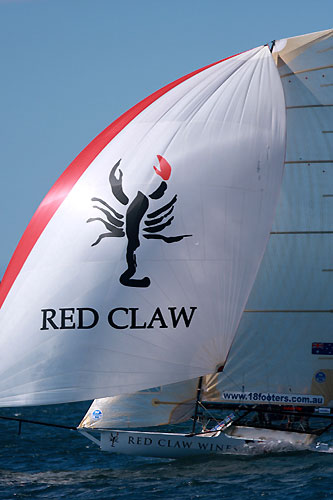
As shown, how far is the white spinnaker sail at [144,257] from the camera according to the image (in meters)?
15.4

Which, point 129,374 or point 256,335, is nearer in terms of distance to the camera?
point 129,374

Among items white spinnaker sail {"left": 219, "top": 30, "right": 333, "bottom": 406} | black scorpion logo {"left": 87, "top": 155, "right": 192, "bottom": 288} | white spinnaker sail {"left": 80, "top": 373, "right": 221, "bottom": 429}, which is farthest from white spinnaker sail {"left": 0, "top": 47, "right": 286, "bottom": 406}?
white spinnaker sail {"left": 80, "top": 373, "right": 221, "bottom": 429}

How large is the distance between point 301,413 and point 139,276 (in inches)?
158

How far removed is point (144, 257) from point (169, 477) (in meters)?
3.77

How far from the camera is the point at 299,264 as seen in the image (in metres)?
17.3

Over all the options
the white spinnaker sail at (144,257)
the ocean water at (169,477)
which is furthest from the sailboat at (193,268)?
the ocean water at (169,477)

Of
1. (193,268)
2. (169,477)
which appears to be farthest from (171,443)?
(193,268)

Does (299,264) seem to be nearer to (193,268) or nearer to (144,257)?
(193,268)

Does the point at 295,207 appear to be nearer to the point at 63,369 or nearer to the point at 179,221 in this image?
the point at 179,221

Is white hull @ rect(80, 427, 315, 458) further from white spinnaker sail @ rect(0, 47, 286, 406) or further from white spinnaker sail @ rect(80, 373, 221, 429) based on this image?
white spinnaker sail @ rect(0, 47, 286, 406)

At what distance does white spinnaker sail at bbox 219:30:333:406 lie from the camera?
17.3 metres

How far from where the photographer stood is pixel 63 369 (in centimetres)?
1533

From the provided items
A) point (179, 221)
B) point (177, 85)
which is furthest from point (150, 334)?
point (177, 85)

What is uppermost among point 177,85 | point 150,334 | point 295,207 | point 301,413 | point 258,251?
point 177,85
